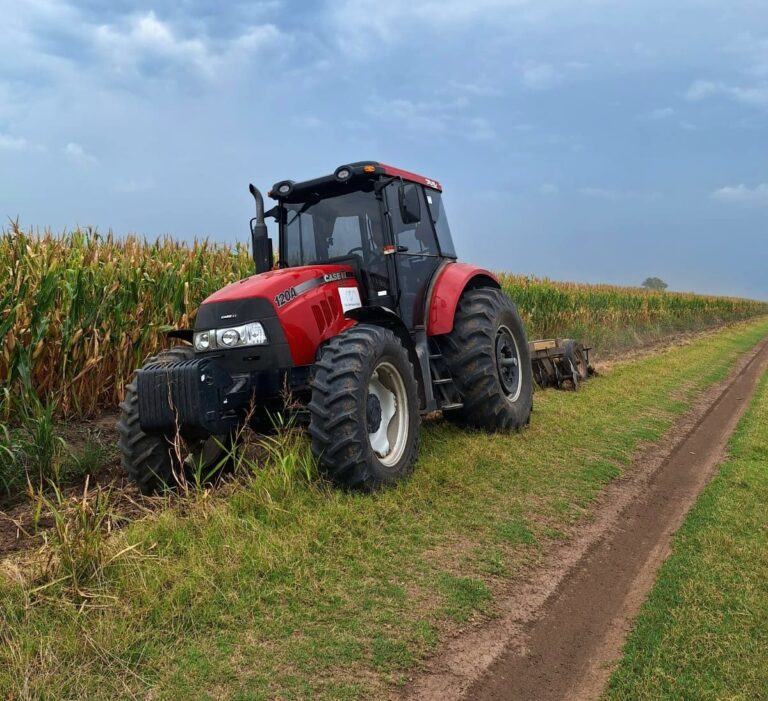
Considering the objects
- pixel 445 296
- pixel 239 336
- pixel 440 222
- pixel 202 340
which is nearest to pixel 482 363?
pixel 445 296

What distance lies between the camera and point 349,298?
5047mm

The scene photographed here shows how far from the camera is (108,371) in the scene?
6.57m

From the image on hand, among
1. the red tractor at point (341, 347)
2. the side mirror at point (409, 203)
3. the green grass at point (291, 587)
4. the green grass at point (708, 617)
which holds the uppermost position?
the side mirror at point (409, 203)

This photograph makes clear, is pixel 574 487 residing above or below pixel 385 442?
below

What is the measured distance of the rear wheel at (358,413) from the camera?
397 cm

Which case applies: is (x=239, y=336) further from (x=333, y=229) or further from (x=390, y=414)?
(x=333, y=229)

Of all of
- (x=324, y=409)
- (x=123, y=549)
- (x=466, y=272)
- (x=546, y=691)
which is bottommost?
(x=546, y=691)

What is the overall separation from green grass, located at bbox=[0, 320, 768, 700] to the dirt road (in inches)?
5.2

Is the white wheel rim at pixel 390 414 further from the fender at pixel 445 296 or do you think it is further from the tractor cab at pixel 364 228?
the fender at pixel 445 296

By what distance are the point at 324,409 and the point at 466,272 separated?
2.73 meters

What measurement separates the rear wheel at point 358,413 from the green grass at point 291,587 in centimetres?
17

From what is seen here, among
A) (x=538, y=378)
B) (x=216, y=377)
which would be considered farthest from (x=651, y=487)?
(x=538, y=378)

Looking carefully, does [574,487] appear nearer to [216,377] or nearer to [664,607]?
[664,607]

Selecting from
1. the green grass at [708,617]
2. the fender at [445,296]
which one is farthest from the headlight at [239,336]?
the green grass at [708,617]
